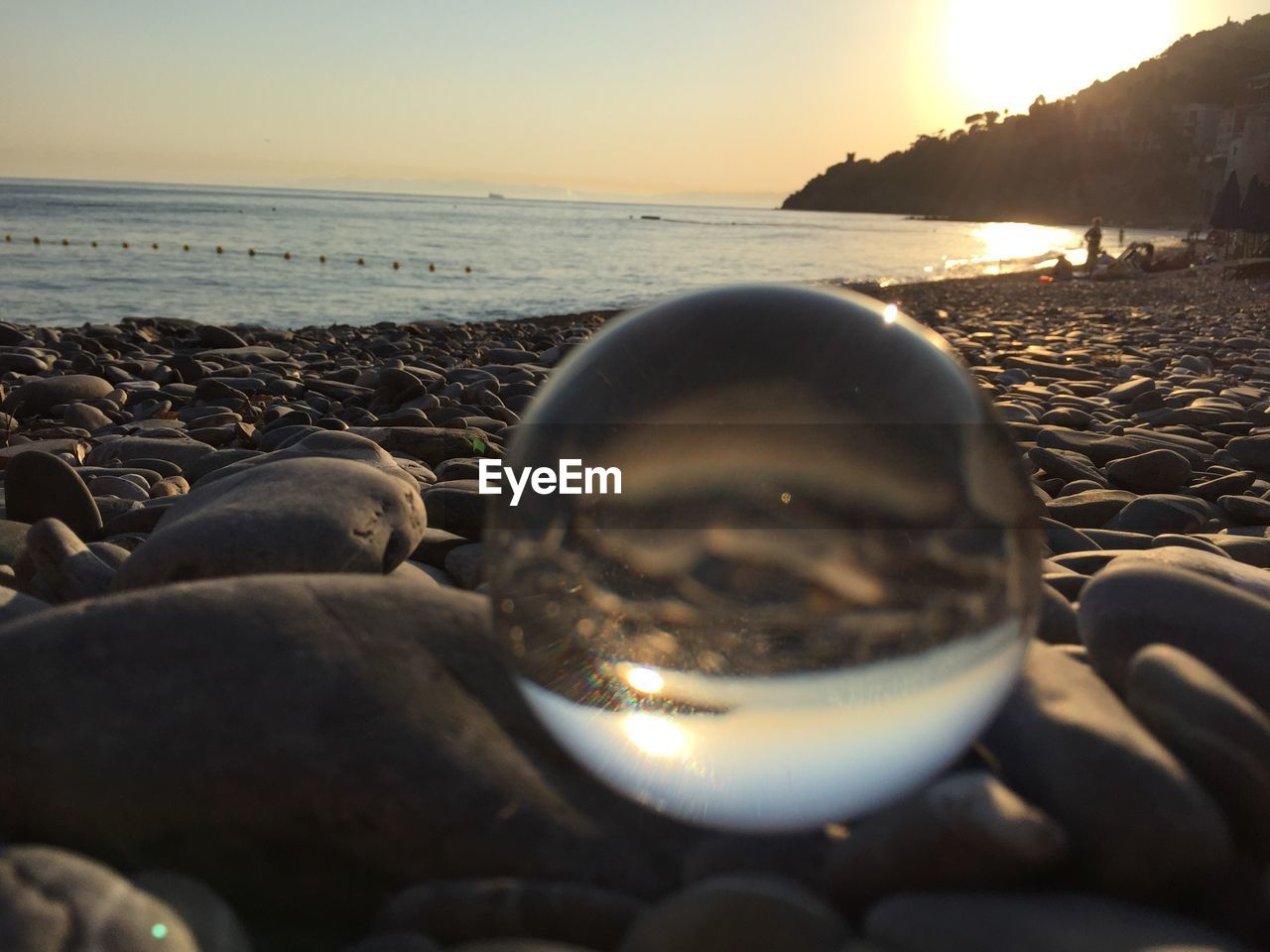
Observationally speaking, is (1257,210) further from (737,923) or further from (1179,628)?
(737,923)

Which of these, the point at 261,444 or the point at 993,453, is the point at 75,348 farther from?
the point at 993,453

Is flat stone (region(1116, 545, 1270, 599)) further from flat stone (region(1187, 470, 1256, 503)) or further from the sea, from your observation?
the sea

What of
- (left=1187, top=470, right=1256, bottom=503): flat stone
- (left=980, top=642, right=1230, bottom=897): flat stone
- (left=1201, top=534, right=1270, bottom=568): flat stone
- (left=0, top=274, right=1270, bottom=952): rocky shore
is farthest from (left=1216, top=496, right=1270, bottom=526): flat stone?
(left=980, top=642, right=1230, bottom=897): flat stone

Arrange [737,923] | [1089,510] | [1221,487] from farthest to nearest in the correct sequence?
[1221,487], [1089,510], [737,923]

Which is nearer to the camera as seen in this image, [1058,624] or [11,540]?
[1058,624]

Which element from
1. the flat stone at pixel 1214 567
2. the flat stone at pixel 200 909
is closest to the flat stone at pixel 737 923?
the flat stone at pixel 200 909

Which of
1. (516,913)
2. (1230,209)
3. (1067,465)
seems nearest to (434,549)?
(516,913)
